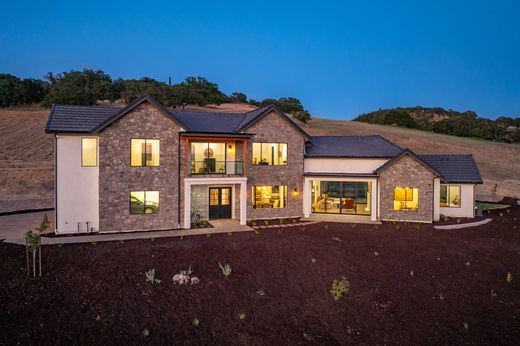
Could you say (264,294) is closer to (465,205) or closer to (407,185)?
(407,185)

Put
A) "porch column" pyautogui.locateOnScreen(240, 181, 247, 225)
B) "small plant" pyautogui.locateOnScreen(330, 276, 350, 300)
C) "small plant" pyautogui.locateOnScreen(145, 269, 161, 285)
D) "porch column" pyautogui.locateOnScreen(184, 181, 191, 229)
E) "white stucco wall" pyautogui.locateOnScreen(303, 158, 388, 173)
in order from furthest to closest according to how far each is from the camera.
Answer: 1. "white stucco wall" pyautogui.locateOnScreen(303, 158, 388, 173)
2. "porch column" pyautogui.locateOnScreen(240, 181, 247, 225)
3. "porch column" pyautogui.locateOnScreen(184, 181, 191, 229)
4. "small plant" pyautogui.locateOnScreen(145, 269, 161, 285)
5. "small plant" pyautogui.locateOnScreen(330, 276, 350, 300)

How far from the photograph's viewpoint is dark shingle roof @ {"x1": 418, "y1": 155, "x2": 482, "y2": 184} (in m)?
21.9

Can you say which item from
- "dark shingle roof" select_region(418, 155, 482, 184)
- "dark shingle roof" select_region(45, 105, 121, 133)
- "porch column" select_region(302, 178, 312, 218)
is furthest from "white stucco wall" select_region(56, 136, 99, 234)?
"dark shingle roof" select_region(418, 155, 482, 184)

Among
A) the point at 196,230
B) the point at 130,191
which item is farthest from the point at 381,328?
the point at 130,191

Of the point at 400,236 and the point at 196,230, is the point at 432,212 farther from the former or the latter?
the point at 196,230

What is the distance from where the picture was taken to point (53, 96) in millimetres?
56656

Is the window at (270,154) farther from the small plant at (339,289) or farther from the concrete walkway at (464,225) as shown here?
the small plant at (339,289)

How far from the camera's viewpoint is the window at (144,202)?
17.2m

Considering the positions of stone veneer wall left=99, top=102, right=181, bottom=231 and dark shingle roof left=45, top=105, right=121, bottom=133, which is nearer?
dark shingle roof left=45, top=105, right=121, bottom=133

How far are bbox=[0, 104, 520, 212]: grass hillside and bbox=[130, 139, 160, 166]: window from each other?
38.6 feet

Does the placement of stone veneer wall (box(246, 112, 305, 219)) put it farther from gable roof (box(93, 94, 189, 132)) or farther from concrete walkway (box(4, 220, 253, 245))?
gable roof (box(93, 94, 189, 132))

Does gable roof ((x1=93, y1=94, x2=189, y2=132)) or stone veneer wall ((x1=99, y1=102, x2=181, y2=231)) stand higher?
gable roof ((x1=93, y1=94, x2=189, y2=132))

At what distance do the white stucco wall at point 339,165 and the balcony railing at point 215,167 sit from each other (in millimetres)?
4716

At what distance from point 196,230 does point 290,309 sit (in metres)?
9.12
